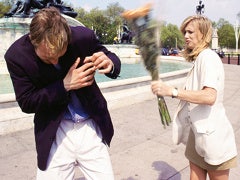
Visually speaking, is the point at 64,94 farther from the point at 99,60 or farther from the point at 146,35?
the point at 146,35

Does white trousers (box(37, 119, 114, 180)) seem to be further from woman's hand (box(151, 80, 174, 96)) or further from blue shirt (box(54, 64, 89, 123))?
woman's hand (box(151, 80, 174, 96))

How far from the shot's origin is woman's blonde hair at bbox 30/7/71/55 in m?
1.66

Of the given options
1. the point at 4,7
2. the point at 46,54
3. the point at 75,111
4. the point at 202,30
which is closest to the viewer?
the point at 46,54

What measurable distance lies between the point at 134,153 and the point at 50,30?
3.18 metres

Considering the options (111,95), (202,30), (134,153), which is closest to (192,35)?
(202,30)

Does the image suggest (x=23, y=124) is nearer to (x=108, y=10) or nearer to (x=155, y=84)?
(x=155, y=84)

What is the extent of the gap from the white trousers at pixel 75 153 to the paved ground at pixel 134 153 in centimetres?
164

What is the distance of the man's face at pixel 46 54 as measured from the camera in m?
1.73

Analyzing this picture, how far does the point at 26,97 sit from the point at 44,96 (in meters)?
0.12

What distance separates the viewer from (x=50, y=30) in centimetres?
166

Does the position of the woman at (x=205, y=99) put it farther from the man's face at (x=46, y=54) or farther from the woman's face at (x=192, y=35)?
the man's face at (x=46, y=54)

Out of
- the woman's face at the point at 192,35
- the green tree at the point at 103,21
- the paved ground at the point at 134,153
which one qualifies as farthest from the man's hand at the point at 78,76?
the green tree at the point at 103,21

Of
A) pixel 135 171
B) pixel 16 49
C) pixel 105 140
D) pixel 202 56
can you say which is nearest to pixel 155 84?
pixel 202 56

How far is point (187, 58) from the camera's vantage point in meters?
2.54
